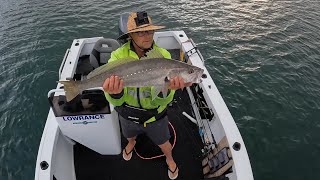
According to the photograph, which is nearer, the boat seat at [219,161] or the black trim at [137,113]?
the black trim at [137,113]

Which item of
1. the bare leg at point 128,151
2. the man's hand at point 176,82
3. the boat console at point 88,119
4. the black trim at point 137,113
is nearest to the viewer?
the man's hand at point 176,82

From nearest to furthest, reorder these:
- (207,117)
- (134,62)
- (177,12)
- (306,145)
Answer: (134,62), (207,117), (306,145), (177,12)

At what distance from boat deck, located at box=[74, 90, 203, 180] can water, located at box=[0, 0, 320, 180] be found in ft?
7.17

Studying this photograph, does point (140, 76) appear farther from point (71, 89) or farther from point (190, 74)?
point (71, 89)

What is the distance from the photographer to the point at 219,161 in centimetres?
613

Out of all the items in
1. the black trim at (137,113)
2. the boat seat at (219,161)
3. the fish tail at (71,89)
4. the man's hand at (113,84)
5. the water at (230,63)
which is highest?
the man's hand at (113,84)

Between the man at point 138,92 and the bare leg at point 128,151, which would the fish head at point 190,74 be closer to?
the man at point 138,92

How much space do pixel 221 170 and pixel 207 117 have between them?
5.23 feet

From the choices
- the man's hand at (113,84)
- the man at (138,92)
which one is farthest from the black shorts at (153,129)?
the man's hand at (113,84)

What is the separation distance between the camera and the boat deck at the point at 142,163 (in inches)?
269

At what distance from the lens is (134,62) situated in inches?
183

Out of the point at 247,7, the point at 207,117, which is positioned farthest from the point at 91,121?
the point at 247,7

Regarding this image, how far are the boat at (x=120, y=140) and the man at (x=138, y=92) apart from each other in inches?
26.3

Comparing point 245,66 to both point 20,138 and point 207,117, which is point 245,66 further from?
point 20,138
